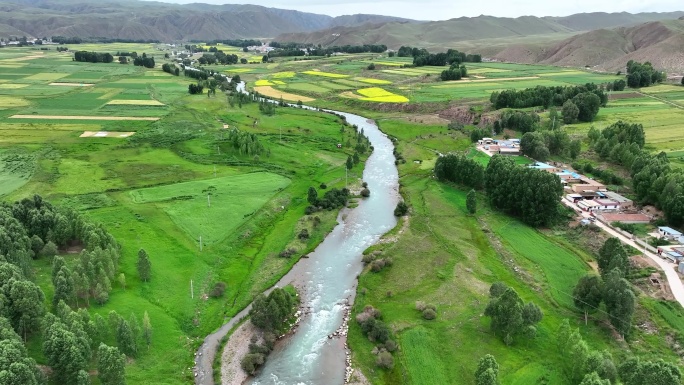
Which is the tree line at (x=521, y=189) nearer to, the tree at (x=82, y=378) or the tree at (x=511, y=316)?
the tree at (x=511, y=316)

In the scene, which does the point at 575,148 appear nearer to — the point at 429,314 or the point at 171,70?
the point at 429,314

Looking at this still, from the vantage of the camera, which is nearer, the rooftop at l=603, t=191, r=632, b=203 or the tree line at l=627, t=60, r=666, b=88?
the rooftop at l=603, t=191, r=632, b=203

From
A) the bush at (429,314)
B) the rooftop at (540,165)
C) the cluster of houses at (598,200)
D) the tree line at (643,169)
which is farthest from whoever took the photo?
the rooftop at (540,165)

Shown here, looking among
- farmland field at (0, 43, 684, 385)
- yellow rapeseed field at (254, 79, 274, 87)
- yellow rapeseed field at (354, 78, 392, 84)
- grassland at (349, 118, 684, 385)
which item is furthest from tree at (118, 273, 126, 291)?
yellow rapeseed field at (354, 78, 392, 84)

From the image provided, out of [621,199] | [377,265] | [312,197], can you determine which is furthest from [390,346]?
[621,199]

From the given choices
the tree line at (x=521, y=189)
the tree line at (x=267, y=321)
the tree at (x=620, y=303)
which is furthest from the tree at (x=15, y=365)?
the tree line at (x=521, y=189)

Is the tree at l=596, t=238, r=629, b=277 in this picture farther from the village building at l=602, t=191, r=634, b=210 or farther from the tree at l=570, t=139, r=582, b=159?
the tree at l=570, t=139, r=582, b=159
